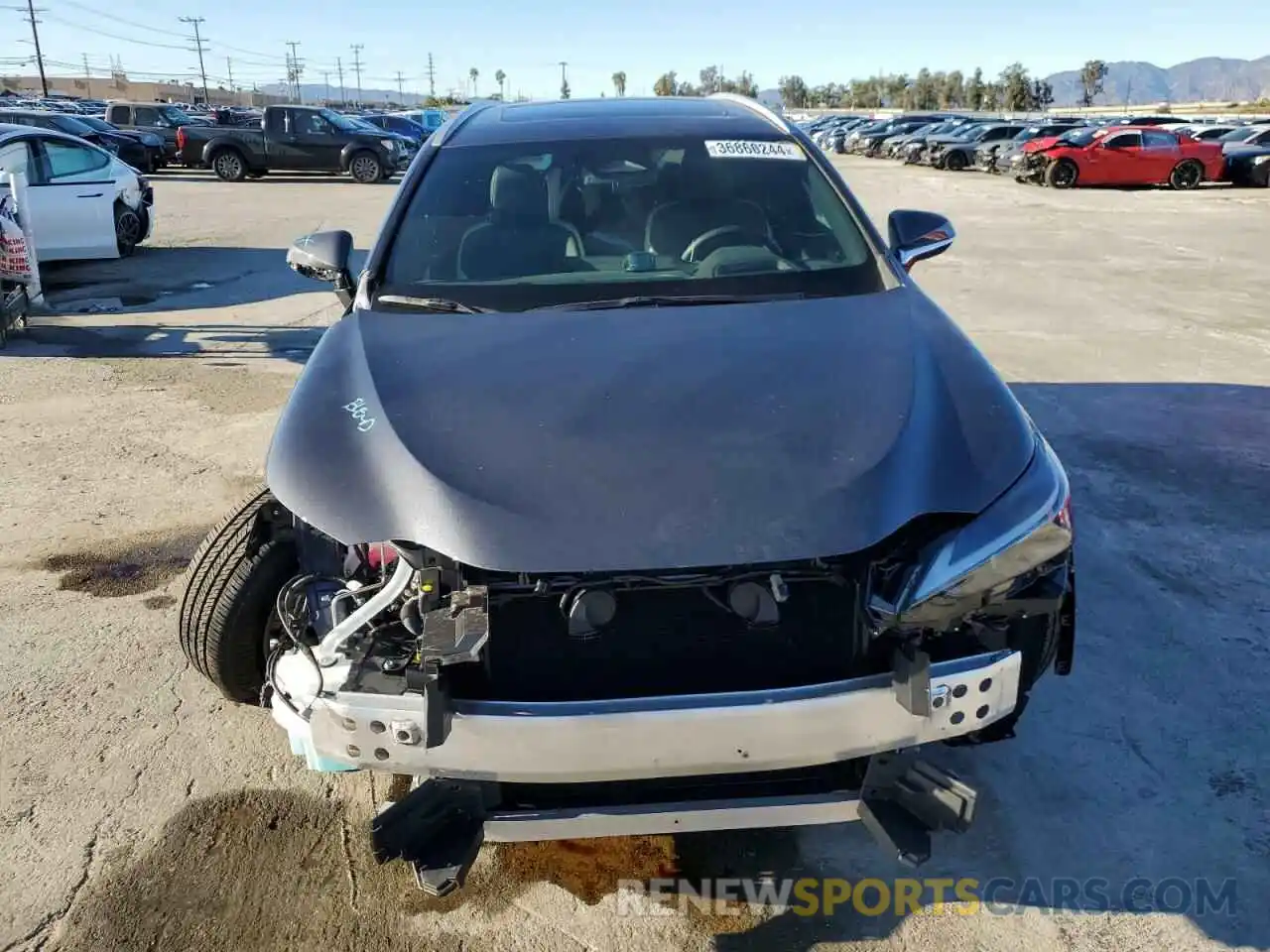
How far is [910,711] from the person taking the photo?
202 cm

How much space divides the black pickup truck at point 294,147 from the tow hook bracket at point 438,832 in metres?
23.5

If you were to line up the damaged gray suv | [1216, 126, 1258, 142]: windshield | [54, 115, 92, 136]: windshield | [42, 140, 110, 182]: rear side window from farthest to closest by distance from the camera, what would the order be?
[1216, 126, 1258, 142]: windshield, [54, 115, 92, 136]: windshield, [42, 140, 110, 182]: rear side window, the damaged gray suv

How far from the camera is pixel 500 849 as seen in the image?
8.66 feet

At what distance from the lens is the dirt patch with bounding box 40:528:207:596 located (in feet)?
13.2

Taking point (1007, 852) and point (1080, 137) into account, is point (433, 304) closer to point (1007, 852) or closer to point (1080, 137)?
point (1007, 852)

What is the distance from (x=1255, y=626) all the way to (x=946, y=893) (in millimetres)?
1980

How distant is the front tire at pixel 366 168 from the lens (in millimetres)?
23516

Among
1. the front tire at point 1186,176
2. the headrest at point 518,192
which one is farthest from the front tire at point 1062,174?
the headrest at point 518,192

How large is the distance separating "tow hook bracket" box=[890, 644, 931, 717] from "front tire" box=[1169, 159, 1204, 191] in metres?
25.8

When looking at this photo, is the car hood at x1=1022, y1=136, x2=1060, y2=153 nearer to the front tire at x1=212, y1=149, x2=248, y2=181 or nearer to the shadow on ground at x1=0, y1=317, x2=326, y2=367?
the front tire at x1=212, y1=149, x2=248, y2=181

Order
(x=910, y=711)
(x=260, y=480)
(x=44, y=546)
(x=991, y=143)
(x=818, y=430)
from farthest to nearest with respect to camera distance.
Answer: (x=991, y=143), (x=260, y=480), (x=44, y=546), (x=818, y=430), (x=910, y=711)

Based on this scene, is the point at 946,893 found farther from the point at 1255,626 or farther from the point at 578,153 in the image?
the point at 578,153

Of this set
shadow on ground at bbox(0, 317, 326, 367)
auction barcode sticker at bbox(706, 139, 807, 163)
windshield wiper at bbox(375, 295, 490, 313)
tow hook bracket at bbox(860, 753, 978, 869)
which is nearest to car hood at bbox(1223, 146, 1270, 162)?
shadow on ground at bbox(0, 317, 326, 367)

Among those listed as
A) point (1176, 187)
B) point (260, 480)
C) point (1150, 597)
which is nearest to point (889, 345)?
point (1150, 597)
